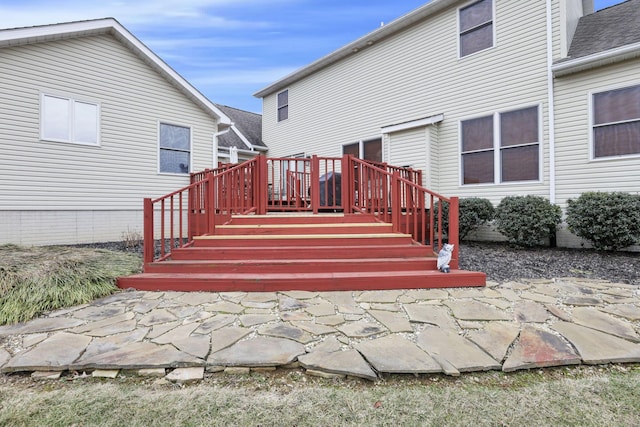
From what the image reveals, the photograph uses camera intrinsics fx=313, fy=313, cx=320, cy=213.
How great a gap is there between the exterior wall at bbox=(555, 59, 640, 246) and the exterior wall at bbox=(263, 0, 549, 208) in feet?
0.92

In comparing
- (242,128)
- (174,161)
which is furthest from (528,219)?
(242,128)

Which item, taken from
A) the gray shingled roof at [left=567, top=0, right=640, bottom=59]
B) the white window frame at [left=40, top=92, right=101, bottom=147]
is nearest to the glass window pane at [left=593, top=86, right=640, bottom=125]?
the gray shingled roof at [left=567, top=0, right=640, bottom=59]

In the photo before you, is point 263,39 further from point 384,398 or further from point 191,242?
point 384,398

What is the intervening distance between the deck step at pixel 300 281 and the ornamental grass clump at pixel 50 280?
322 millimetres

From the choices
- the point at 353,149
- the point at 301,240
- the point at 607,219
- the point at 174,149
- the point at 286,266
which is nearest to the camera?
the point at 286,266

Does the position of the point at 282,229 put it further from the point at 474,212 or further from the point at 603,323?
the point at 474,212

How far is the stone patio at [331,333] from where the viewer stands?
6.38ft

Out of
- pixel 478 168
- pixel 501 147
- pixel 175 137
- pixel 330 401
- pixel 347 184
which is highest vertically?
pixel 175 137

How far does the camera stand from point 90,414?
1539 mm

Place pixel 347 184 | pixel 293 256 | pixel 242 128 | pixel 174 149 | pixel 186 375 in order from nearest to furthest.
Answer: pixel 186 375
pixel 293 256
pixel 347 184
pixel 174 149
pixel 242 128

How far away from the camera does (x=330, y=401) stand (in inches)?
64.4

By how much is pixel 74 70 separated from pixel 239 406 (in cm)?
840

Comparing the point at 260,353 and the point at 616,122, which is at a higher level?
the point at 616,122

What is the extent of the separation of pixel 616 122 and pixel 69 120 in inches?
423
